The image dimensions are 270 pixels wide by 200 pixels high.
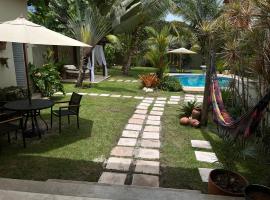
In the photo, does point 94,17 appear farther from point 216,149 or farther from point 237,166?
point 237,166

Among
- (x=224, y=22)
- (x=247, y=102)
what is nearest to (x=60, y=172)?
(x=247, y=102)

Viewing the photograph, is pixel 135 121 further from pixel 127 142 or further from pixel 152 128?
pixel 127 142

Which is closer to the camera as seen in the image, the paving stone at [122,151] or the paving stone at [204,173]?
the paving stone at [204,173]

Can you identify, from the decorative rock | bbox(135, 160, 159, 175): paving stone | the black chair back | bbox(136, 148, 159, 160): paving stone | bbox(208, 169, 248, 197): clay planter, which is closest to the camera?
bbox(208, 169, 248, 197): clay planter

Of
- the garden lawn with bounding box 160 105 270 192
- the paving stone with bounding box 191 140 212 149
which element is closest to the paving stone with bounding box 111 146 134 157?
the garden lawn with bounding box 160 105 270 192

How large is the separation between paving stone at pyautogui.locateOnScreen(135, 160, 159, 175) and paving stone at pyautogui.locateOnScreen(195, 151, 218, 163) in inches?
34.7

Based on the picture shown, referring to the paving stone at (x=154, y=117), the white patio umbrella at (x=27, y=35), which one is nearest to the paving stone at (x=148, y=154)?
the paving stone at (x=154, y=117)

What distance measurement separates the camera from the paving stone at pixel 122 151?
17.0ft

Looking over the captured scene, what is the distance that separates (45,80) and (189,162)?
6543 mm

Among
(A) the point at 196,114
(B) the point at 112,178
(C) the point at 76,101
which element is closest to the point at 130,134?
(C) the point at 76,101

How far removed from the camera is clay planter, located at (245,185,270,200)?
3.07m

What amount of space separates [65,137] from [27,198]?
10.5ft

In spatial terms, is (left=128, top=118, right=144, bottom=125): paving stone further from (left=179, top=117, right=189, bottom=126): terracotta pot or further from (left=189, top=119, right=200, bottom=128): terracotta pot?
(left=189, top=119, right=200, bottom=128): terracotta pot

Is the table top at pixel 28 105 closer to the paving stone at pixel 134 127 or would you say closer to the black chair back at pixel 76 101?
the black chair back at pixel 76 101
